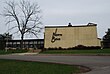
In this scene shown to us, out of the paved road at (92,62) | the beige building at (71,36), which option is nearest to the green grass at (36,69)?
the paved road at (92,62)

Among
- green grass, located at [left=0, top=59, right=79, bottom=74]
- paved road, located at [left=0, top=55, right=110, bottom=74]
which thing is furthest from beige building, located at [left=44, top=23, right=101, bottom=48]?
green grass, located at [left=0, top=59, right=79, bottom=74]

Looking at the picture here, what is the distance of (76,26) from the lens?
69.1 meters

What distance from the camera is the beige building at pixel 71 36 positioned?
66438mm

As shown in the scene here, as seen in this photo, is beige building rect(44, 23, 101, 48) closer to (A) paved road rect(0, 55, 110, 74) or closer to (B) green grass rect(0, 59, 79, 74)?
(A) paved road rect(0, 55, 110, 74)

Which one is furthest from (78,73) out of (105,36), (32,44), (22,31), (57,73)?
(105,36)

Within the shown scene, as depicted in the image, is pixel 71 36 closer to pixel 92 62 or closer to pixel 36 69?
pixel 92 62

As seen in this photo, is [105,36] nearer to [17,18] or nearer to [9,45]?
[9,45]

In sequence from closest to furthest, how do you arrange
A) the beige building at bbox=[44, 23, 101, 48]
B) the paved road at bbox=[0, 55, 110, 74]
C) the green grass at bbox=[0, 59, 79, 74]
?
1. the green grass at bbox=[0, 59, 79, 74]
2. the paved road at bbox=[0, 55, 110, 74]
3. the beige building at bbox=[44, 23, 101, 48]

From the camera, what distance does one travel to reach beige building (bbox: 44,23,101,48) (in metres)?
66.4

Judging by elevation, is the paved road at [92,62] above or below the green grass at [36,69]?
below

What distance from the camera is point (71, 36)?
224 feet

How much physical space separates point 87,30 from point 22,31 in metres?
21.2

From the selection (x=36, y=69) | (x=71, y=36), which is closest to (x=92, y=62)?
(x=36, y=69)

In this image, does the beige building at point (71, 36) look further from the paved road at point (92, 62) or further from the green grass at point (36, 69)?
the green grass at point (36, 69)
